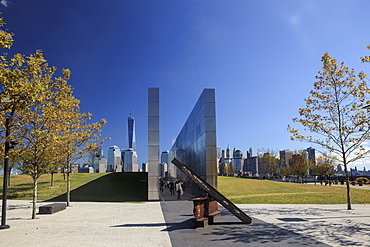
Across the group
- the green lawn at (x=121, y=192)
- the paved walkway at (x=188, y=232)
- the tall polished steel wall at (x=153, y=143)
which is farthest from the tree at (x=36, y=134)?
the green lawn at (x=121, y=192)

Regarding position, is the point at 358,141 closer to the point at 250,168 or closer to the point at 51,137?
the point at 51,137

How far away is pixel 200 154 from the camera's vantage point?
27.7 meters

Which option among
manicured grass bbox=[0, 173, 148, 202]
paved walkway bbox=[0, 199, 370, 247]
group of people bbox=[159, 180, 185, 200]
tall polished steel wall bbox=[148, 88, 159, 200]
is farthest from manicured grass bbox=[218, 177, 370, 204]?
paved walkway bbox=[0, 199, 370, 247]

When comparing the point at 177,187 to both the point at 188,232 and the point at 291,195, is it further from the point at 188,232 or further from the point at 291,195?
the point at 188,232

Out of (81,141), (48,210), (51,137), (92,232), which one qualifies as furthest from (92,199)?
(92,232)

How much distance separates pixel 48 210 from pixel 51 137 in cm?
502

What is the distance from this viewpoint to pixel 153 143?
2766 centimetres

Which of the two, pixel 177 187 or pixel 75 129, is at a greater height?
pixel 75 129

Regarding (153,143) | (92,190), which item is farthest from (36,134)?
(92,190)

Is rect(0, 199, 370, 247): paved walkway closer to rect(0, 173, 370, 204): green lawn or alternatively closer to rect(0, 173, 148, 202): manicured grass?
rect(0, 173, 370, 204): green lawn

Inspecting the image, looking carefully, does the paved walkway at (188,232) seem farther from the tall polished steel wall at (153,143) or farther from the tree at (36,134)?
the tall polished steel wall at (153,143)

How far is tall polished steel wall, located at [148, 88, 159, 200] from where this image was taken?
26.8 meters

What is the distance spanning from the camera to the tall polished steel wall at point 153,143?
26844 millimetres

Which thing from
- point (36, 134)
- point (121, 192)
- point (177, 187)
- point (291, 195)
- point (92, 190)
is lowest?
point (291, 195)
